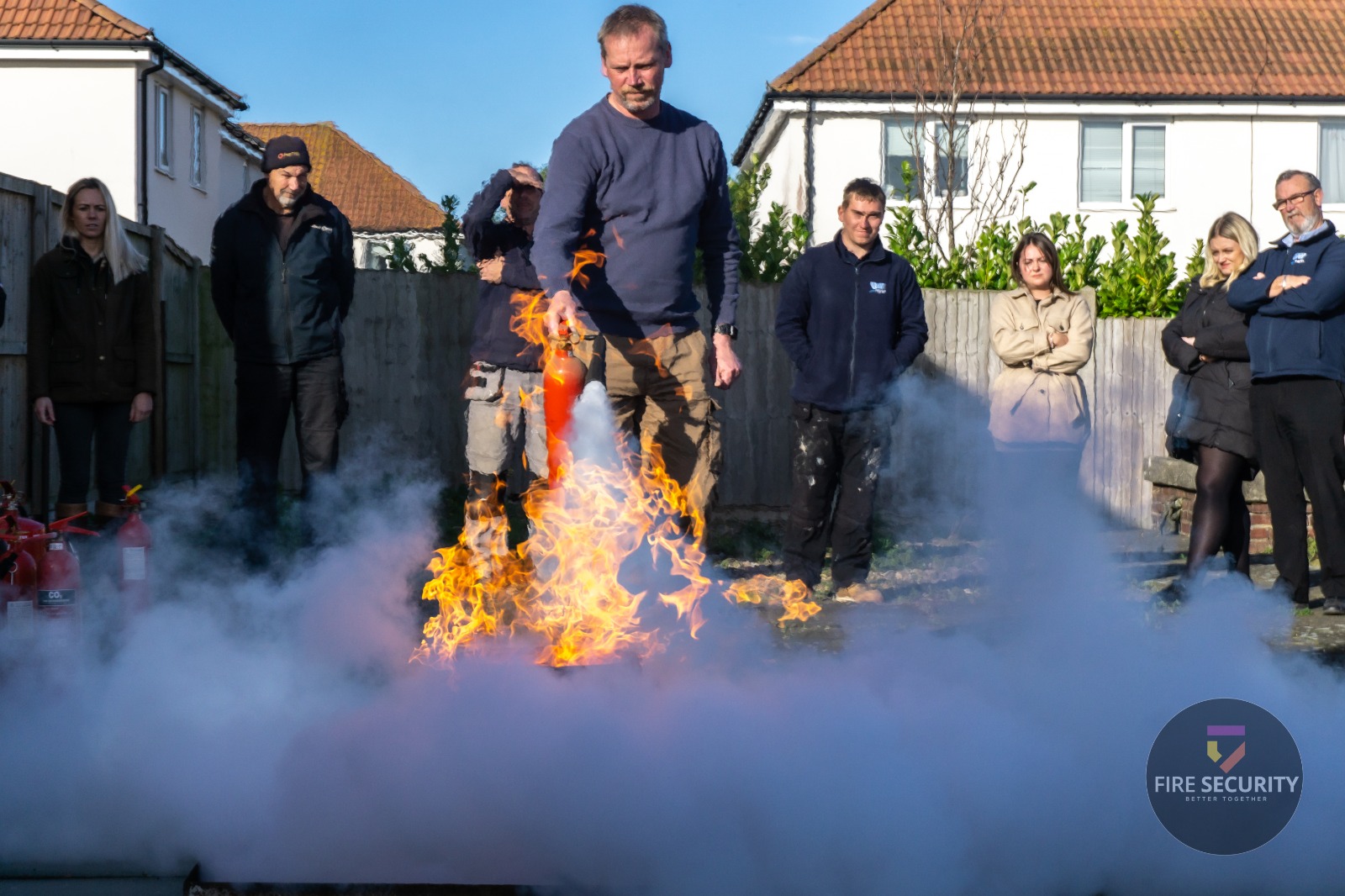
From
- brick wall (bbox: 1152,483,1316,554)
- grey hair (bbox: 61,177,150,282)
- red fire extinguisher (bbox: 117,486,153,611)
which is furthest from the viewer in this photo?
brick wall (bbox: 1152,483,1316,554)

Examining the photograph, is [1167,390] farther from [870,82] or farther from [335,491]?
[870,82]

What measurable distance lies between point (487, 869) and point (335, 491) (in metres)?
3.93

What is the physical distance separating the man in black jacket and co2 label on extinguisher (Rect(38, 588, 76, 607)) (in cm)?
183

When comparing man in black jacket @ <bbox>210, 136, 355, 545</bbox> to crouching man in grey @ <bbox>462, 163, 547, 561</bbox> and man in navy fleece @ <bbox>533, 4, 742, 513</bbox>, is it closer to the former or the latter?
crouching man in grey @ <bbox>462, 163, 547, 561</bbox>

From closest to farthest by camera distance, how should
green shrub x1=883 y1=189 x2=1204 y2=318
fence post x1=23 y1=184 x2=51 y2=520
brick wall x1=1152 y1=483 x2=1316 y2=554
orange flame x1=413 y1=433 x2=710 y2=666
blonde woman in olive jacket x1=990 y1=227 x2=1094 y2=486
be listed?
orange flame x1=413 y1=433 x2=710 y2=666 → blonde woman in olive jacket x1=990 y1=227 x2=1094 y2=486 → fence post x1=23 y1=184 x2=51 y2=520 → brick wall x1=1152 y1=483 x2=1316 y2=554 → green shrub x1=883 y1=189 x2=1204 y2=318

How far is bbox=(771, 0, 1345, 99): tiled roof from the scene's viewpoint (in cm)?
2242

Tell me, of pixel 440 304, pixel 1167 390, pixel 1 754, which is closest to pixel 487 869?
pixel 1 754

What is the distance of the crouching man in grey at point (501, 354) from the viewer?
250 inches

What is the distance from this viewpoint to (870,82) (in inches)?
874

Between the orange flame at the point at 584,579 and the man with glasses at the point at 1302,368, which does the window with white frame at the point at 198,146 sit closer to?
the man with glasses at the point at 1302,368

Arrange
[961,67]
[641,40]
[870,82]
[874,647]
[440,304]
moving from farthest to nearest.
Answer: [870,82] → [961,67] → [440,304] → [874,647] → [641,40]

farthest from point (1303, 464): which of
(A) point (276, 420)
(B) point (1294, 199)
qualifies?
(A) point (276, 420)

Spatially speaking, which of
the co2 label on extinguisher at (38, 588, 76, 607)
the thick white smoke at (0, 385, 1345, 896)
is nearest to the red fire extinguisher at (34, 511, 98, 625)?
the co2 label on extinguisher at (38, 588, 76, 607)

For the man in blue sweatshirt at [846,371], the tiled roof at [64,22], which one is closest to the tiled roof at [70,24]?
the tiled roof at [64,22]
